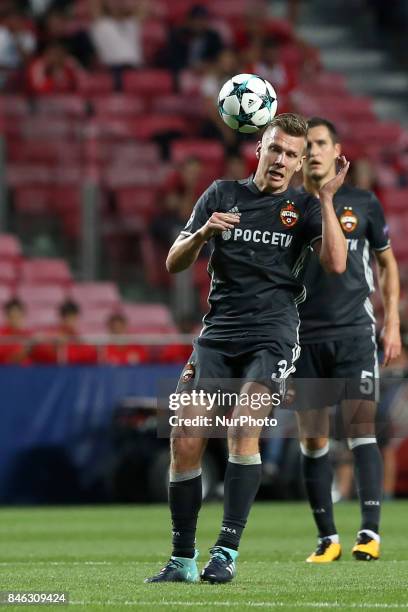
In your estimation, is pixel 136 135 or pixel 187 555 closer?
pixel 187 555

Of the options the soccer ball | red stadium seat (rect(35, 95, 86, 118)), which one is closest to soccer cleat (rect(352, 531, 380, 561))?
the soccer ball

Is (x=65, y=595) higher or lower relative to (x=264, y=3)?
Answer: lower

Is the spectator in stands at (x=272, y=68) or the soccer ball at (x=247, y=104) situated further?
the spectator in stands at (x=272, y=68)

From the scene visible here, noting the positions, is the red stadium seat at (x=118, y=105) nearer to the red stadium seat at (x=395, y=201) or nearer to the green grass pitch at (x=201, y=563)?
the red stadium seat at (x=395, y=201)

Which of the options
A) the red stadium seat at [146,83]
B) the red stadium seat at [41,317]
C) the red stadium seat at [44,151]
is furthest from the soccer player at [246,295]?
the red stadium seat at [146,83]

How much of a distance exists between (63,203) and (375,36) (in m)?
9.92

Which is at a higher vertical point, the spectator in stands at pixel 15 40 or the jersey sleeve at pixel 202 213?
the spectator in stands at pixel 15 40

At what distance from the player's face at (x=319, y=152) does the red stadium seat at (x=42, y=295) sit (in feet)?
24.4

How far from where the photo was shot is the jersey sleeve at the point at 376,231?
8.52 m

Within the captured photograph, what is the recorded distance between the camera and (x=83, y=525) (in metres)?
11.5

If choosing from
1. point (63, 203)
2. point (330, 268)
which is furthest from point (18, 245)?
point (330, 268)

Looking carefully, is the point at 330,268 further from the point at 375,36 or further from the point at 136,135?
the point at 375,36

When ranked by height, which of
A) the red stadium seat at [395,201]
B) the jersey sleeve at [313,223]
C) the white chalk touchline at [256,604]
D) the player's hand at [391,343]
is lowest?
the white chalk touchline at [256,604]

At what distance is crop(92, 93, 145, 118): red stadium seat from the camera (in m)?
17.2
